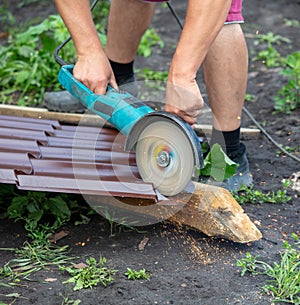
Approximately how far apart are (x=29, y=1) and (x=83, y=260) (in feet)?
14.9

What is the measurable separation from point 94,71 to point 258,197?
96 centimetres

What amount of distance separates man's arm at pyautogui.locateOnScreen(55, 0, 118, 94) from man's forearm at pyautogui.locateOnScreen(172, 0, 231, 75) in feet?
1.14

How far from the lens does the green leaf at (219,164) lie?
2.75 meters

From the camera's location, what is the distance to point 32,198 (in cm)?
280

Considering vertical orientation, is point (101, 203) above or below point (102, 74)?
below

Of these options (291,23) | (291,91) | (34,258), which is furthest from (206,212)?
(291,23)

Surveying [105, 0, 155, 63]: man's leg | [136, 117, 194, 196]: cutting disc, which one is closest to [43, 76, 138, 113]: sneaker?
[105, 0, 155, 63]: man's leg

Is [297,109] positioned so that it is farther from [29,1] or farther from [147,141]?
[29,1]

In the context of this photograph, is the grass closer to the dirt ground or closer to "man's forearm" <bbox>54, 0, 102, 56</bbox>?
the dirt ground

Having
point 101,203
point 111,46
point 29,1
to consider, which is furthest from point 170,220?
point 29,1

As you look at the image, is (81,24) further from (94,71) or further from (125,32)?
(125,32)

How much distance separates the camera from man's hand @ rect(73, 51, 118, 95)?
8.52 feet

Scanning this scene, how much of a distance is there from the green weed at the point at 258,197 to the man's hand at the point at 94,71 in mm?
802

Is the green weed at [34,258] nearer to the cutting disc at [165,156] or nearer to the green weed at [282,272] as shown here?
the cutting disc at [165,156]
